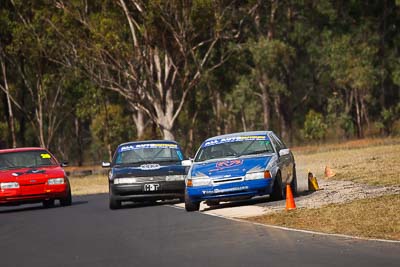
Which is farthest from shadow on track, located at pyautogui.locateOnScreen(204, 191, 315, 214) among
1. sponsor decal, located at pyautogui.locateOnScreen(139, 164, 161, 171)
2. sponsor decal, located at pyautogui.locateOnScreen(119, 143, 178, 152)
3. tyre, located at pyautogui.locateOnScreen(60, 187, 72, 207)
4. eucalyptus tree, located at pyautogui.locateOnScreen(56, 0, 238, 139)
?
eucalyptus tree, located at pyautogui.locateOnScreen(56, 0, 238, 139)

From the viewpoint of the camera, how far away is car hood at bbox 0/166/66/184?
25375 millimetres

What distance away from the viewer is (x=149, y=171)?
77.8ft

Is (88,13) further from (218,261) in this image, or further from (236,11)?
(218,261)

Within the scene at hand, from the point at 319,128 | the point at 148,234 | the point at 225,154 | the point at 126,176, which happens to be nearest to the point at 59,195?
the point at 126,176

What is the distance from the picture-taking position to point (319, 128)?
2653 inches

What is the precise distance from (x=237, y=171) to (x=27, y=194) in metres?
7.04

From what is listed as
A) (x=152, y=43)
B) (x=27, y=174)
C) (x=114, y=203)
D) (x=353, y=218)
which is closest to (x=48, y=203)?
(x=27, y=174)

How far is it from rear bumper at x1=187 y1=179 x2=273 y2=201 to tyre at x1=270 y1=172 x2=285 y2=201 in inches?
11.4

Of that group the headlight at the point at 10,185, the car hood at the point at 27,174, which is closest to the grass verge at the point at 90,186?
the car hood at the point at 27,174

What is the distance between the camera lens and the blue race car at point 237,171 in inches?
788

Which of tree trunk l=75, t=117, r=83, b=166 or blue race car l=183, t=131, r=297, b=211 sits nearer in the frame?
blue race car l=183, t=131, r=297, b=211

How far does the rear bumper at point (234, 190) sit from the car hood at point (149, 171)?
11.3 feet

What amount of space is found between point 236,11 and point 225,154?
1368 inches

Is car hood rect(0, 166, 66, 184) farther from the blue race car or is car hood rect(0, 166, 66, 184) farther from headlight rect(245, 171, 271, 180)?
headlight rect(245, 171, 271, 180)
